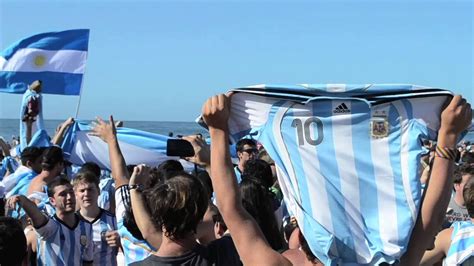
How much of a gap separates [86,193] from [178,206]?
2479 mm

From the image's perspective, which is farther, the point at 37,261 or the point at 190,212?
the point at 37,261

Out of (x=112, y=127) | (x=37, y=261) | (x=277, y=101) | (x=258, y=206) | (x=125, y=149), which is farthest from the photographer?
(x=125, y=149)

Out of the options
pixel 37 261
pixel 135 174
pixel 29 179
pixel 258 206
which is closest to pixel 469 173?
pixel 258 206

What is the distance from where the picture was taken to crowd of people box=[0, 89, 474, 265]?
2.59 metres

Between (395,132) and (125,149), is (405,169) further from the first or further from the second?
(125,149)

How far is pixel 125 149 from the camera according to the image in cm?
738

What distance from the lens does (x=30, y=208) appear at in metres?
4.34

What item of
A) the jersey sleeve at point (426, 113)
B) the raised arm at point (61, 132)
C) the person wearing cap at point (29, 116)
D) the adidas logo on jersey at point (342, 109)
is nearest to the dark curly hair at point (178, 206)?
the adidas logo on jersey at point (342, 109)

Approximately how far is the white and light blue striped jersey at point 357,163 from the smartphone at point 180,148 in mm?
985

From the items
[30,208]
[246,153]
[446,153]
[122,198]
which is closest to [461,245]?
[446,153]

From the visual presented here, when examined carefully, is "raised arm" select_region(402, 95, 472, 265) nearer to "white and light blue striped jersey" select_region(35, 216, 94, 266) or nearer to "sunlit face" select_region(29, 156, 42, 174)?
"white and light blue striped jersey" select_region(35, 216, 94, 266)

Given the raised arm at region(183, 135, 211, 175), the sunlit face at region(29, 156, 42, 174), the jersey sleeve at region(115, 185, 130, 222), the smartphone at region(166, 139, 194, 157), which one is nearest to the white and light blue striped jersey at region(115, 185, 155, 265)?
the jersey sleeve at region(115, 185, 130, 222)

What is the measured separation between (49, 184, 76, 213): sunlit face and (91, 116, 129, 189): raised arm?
2.45 ft

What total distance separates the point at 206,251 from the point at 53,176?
11.7 ft
